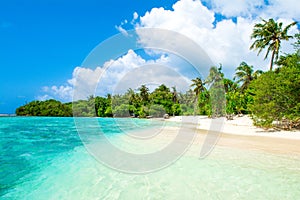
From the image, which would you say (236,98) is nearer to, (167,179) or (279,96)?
(279,96)

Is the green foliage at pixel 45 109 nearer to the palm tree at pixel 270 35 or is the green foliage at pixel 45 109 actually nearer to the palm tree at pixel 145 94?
the palm tree at pixel 145 94

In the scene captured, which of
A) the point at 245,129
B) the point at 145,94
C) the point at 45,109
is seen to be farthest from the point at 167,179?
the point at 45,109

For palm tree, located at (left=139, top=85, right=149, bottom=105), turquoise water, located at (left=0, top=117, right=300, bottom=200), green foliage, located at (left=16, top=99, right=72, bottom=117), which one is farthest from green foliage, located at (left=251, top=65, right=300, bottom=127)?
green foliage, located at (left=16, top=99, right=72, bottom=117)

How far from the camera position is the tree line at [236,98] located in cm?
1498

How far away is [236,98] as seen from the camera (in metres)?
31.2

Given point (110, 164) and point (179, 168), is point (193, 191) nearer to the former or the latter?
point (179, 168)

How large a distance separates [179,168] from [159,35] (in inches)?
191

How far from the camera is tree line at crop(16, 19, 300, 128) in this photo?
1498 centimetres

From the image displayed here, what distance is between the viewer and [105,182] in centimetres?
587

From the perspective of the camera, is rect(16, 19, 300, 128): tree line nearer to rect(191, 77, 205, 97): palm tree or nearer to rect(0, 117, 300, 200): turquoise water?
rect(191, 77, 205, 97): palm tree

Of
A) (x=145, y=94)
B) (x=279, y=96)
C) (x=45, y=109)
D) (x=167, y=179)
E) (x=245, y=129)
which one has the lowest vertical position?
(x=167, y=179)

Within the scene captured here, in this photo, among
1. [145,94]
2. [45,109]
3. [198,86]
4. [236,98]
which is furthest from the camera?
[45,109]

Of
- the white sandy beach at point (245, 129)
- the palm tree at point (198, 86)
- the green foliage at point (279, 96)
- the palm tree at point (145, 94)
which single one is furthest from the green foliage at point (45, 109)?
the green foliage at point (279, 96)

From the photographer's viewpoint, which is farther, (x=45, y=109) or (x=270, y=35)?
(x=45, y=109)
